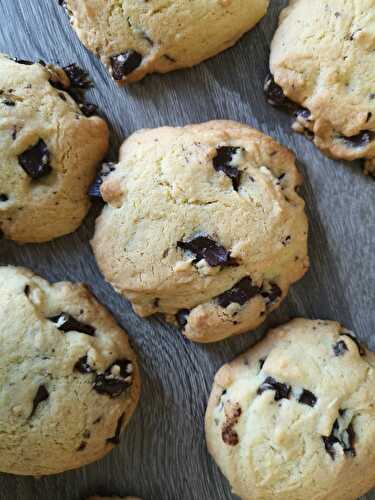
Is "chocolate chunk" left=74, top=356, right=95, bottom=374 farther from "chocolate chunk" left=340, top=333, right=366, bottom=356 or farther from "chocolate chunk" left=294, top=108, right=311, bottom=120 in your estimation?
"chocolate chunk" left=294, top=108, right=311, bottom=120

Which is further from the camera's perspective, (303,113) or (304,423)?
(303,113)

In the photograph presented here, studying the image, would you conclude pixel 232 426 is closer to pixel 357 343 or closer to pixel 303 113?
pixel 357 343

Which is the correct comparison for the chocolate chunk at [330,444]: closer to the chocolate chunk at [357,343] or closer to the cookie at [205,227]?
the chocolate chunk at [357,343]

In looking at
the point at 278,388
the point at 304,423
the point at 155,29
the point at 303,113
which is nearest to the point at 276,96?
the point at 303,113

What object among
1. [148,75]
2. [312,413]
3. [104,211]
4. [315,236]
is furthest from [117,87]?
[312,413]

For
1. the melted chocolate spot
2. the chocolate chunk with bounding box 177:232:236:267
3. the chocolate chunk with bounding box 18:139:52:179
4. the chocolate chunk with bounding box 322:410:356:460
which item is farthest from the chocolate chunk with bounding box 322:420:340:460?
the chocolate chunk with bounding box 18:139:52:179

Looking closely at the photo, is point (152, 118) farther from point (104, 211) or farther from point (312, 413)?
point (312, 413)

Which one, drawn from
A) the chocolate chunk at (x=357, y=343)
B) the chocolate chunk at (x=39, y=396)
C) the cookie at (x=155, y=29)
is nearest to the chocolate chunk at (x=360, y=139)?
the cookie at (x=155, y=29)

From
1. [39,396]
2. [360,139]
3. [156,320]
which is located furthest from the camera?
[156,320]
